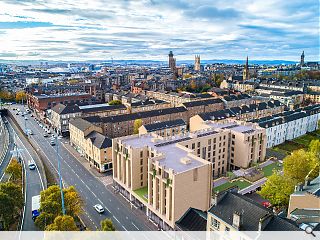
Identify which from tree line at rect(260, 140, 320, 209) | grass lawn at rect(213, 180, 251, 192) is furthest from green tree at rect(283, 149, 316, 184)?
grass lawn at rect(213, 180, 251, 192)

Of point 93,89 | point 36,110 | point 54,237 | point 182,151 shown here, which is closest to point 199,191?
point 182,151

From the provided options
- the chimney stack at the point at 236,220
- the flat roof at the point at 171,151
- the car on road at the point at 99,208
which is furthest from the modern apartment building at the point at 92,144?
the chimney stack at the point at 236,220

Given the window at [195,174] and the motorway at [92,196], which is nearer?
the window at [195,174]

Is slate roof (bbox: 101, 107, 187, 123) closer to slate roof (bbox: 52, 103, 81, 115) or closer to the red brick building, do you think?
slate roof (bbox: 52, 103, 81, 115)

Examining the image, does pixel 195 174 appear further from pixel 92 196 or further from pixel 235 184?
pixel 92 196

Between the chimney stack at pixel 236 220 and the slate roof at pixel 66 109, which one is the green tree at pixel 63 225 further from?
the slate roof at pixel 66 109
